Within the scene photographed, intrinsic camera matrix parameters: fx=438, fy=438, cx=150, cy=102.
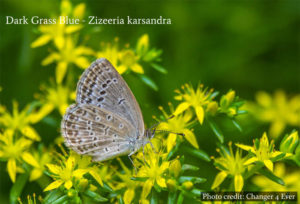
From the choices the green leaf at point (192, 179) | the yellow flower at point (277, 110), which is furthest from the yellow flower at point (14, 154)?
the yellow flower at point (277, 110)

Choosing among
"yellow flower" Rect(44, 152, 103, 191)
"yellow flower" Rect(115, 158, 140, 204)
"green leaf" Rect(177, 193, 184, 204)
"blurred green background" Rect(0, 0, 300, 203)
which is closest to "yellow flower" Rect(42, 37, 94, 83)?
"blurred green background" Rect(0, 0, 300, 203)

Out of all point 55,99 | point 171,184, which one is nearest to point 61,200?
point 171,184

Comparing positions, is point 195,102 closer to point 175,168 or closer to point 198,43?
point 175,168

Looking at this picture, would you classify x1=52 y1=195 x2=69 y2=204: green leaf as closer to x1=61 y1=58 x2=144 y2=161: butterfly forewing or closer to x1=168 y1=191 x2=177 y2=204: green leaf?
x1=61 y1=58 x2=144 y2=161: butterfly forewing

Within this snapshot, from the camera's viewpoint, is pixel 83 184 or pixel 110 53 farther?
pixel 110 53

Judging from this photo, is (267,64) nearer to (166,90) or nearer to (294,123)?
(294,123)

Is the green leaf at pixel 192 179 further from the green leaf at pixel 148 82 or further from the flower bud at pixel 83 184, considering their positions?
the green leaf at pixel 148 82
